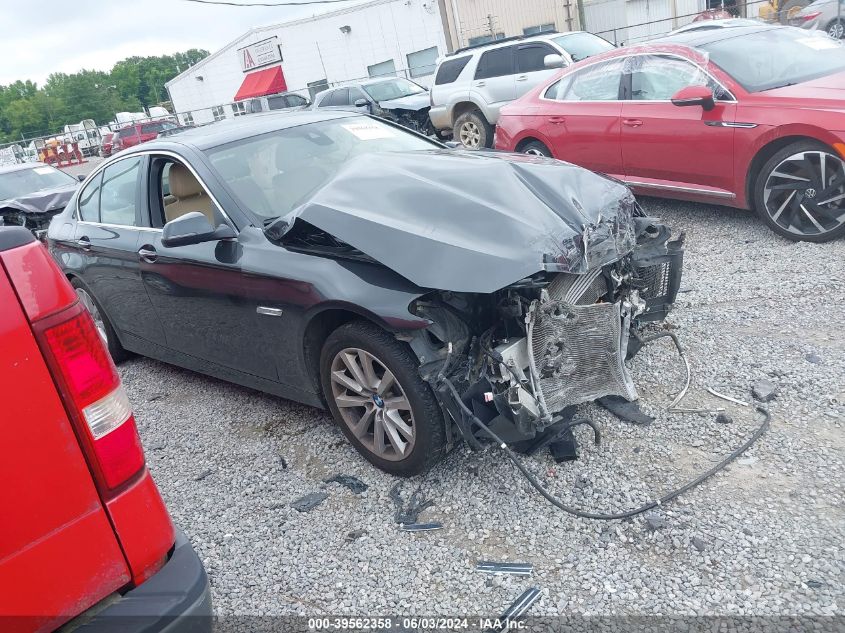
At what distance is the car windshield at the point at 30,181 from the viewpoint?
37.7ft

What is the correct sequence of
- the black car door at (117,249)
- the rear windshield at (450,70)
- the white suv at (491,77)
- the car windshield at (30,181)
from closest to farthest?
the black car door at (117,249), the white suv at (491,77), the car windshield at (30,181), the rear windshield at (450,70)

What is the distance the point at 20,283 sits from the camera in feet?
5.50

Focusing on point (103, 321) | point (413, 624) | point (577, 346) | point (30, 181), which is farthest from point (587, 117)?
point (30, 181)

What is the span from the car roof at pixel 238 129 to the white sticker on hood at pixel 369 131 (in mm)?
146

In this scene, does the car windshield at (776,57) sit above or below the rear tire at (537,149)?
above

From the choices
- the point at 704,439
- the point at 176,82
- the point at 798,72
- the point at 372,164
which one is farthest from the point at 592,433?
the point at 176,82

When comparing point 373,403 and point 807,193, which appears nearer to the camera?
point 373,403

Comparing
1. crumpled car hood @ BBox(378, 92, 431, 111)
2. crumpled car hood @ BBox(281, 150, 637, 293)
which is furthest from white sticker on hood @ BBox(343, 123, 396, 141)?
crumpled car hood @ BBox(378, 92, 431, 111)

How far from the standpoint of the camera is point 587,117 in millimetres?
6906

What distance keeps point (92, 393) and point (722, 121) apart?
5.49 meters

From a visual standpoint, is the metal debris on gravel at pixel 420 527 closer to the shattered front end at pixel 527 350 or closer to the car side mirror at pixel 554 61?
the shattered front end at pixel 527 350

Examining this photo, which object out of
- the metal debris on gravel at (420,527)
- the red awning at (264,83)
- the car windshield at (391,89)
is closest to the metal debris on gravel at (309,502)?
the metal debris on gravel at (420,527)

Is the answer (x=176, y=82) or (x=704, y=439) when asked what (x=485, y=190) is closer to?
(x=704, y=439)

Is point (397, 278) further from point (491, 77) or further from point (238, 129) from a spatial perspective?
point (491, 77)
